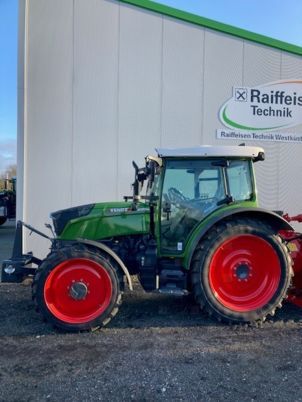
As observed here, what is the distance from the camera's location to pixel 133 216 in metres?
4.58

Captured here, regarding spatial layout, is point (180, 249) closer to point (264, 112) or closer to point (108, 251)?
point (108, 251)

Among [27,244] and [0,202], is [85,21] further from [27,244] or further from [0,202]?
[0,202]

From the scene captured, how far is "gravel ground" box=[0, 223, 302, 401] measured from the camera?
116 inches

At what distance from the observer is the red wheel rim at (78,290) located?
4.14 meters

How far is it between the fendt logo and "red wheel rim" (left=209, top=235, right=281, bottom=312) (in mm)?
3700

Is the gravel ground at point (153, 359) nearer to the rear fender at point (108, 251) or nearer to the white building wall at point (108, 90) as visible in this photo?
the rear fender at point (108, 251)

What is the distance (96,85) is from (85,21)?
1120mm

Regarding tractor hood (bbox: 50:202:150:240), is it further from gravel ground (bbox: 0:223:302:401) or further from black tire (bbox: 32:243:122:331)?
gravel ground (bbox: 0:223:302:401)

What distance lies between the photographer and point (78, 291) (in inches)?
163

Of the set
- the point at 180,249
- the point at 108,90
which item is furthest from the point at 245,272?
the point at 108,90

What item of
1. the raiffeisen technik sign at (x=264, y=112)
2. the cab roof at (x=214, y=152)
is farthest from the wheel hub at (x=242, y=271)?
the raiffeisen technik sign at (x=264, y=112)

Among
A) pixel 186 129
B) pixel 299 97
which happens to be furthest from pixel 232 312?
pixel 299 97

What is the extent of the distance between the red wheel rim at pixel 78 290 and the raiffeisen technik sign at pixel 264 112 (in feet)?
14.4

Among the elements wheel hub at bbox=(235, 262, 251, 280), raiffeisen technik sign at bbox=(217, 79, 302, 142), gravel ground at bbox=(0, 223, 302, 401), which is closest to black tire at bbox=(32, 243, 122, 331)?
gravel ground at bbox=(0, 223, 302, 401)
